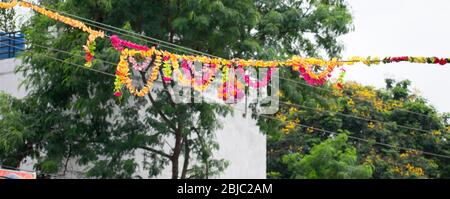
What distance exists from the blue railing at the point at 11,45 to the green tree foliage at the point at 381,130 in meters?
8.11

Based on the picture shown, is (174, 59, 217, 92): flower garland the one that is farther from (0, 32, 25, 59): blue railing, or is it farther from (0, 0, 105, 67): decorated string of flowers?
(0, 32, 25, 59): blue railing

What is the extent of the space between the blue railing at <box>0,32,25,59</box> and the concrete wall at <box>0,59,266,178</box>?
0.52m

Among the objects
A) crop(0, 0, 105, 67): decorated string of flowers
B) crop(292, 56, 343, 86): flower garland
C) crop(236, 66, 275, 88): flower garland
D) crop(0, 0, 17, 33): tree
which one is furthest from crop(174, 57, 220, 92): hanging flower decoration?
crop(0, 0, 17, 33): tree

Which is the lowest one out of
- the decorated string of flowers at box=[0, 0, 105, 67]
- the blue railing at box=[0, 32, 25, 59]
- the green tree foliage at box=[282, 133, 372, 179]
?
the green tree foliage at box=[282, 133, 372, 179]

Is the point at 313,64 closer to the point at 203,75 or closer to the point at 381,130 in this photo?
the point at 203,75

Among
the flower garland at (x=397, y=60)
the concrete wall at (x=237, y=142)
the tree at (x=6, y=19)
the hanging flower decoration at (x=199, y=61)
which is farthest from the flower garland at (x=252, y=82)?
the tree at (x=6, y=19)

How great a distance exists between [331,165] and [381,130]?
6.64m

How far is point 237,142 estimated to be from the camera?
1736 cm

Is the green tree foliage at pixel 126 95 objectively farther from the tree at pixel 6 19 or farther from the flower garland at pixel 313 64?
the tree at pixel 6 19

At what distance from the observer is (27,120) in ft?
43.6

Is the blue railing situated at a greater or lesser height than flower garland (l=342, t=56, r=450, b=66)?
greater

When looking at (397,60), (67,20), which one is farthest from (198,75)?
(397,60)

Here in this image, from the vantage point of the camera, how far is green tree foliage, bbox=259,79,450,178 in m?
22.5
